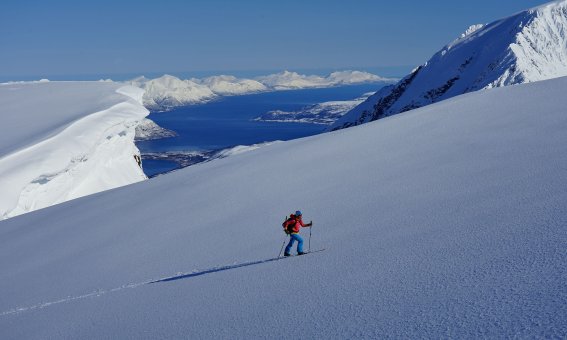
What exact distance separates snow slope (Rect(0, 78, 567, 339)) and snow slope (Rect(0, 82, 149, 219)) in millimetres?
7881

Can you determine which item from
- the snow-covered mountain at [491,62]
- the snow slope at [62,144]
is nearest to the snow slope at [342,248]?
the snow slope at [62,144]

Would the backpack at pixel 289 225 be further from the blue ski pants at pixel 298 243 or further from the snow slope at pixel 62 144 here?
the snow slope at pixel 62 144

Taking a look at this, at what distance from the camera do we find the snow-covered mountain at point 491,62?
300 ft

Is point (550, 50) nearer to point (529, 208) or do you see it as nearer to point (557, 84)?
point (557, 84)

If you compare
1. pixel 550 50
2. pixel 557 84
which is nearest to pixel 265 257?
pixel 557 84

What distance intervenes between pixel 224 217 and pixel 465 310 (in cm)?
757

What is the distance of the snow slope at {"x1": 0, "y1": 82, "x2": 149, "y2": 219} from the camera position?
2369 cm

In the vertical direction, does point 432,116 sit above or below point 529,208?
above

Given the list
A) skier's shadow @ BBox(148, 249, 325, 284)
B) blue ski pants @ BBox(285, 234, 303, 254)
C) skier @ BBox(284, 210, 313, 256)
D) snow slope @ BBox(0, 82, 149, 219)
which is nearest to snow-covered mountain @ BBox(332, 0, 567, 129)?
snow slope @ BBox(0, 82, 149, 219)

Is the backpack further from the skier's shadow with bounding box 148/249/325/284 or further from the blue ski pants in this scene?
the skier's shadow with bounding box 148/249/325/284

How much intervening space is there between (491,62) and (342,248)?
9986 centimetres

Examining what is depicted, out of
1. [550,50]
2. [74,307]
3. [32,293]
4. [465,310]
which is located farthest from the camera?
[550,50]

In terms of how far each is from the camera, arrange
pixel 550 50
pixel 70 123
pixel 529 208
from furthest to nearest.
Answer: pixel 550 50 < pixel 70 123 < pixel 529 208

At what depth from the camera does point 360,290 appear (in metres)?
6.16
